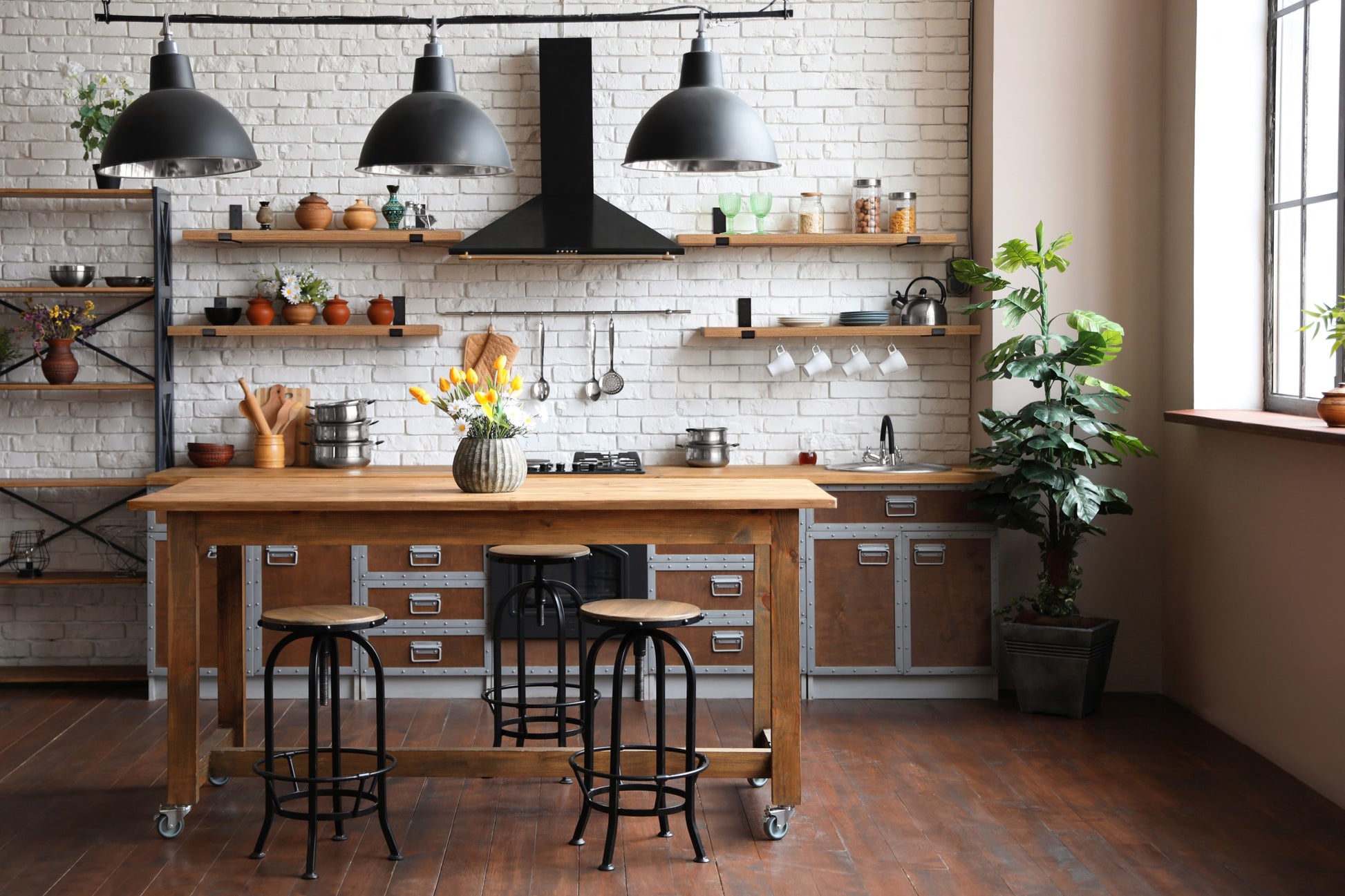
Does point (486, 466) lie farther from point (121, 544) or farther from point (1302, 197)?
point (1302, 197)

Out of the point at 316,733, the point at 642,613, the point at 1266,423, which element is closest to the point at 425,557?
the point at 316,733

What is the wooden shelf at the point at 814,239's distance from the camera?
5344mm

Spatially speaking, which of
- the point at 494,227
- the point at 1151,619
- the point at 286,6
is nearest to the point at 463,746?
the point at 494,227

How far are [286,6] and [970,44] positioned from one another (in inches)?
123

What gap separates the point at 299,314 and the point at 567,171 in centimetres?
137

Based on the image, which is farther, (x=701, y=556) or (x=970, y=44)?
(x=970, y=44)

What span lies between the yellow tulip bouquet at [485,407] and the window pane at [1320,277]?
2.81 metres

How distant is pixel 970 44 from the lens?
555 cm

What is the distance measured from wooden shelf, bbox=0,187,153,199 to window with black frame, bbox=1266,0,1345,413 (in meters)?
4.67

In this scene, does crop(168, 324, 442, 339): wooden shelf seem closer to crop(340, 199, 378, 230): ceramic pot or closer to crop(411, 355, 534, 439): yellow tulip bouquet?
crop(340, 199, 378, 230): ceramic pot

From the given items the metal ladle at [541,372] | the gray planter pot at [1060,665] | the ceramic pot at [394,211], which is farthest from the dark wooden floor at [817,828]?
the ceramic pot at [394,211]

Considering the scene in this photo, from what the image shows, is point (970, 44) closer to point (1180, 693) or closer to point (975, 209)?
point (975, 209)

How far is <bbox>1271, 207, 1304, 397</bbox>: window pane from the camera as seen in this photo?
4.57 m

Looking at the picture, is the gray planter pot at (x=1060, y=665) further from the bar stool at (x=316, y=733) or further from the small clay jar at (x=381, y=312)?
the small clay jar at (x=381, y=312)
